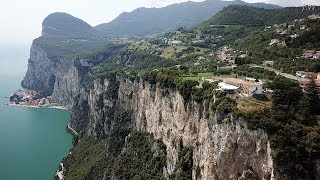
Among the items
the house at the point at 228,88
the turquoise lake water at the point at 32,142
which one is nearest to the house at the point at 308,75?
the house at the point at 228,88

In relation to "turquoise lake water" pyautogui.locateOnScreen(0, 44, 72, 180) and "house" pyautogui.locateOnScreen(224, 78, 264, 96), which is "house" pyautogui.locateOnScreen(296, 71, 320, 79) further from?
"turquoise lake water" pyautogui.locateOnScreen(0, 44, 72, 180)

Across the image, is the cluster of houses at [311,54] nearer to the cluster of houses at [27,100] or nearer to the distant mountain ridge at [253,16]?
the distant mountain ridge at [253,16]

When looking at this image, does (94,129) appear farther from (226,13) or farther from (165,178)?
(226,13)

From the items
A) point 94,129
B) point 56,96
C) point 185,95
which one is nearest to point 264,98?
point 185,95

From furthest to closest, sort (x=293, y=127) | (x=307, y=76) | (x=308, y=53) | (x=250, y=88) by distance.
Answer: (x=308, y=53) → (x=307, y=76) → (x=250, y=88) → (x=293, y=127)

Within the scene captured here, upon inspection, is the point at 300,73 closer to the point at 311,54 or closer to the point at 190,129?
the point at 311,54

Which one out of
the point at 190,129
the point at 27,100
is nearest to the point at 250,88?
the point at 190,129
